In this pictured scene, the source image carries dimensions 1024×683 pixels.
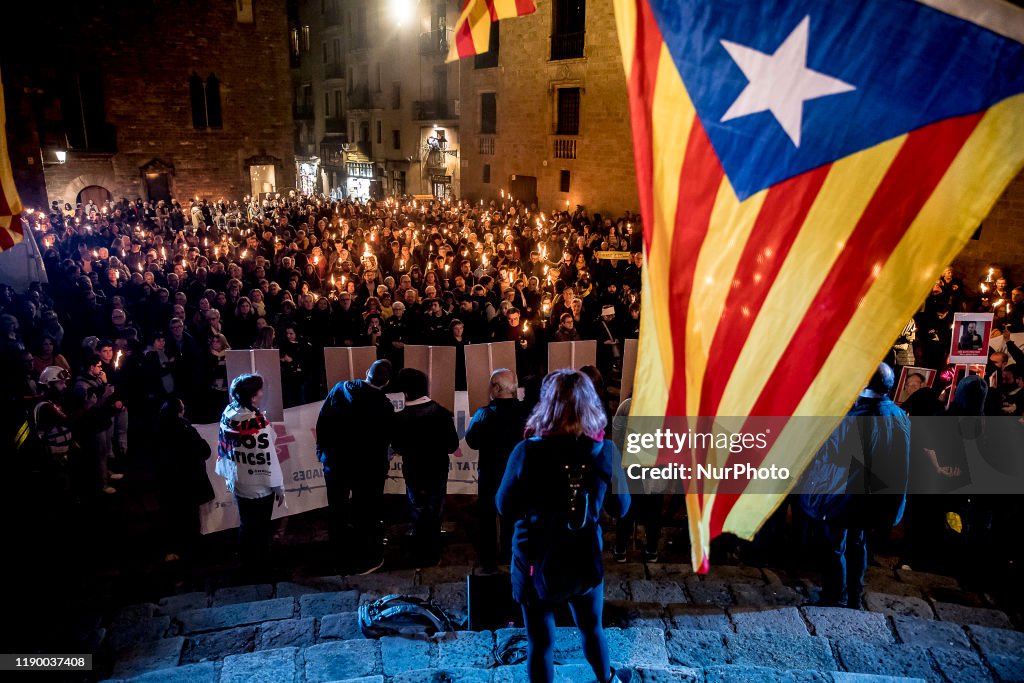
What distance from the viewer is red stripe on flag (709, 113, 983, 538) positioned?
182cm

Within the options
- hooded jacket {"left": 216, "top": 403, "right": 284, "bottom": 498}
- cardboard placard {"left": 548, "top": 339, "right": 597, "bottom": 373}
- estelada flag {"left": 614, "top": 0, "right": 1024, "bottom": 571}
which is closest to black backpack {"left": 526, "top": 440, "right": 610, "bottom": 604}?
estelada flag {"left": 614, "top": 0, "right": 1024, "bottom": 571}

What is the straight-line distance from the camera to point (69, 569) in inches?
212

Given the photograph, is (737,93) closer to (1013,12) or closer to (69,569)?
(1013,12)

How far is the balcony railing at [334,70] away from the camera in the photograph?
154ft

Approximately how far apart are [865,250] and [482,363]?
4605mm

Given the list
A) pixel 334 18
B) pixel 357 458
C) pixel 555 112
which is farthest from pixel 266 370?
pixel 334 18

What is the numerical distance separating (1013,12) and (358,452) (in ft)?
15.3

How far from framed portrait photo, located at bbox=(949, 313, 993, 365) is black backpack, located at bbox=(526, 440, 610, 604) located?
4989 millimetres

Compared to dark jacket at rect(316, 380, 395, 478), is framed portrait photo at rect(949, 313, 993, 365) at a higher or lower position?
higher

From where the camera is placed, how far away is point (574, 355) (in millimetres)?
6492

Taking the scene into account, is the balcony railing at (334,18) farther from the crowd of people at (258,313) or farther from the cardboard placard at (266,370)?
the cardboard placard at (266,370)

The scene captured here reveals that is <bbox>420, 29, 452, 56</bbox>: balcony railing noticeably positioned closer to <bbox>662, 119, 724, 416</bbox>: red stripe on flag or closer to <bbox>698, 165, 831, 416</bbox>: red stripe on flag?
<bbox>662, 119, 724, 416</bbox>: red stripe on flag

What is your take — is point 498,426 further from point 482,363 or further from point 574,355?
point 574,355

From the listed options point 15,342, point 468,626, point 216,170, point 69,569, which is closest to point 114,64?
point 216,170
